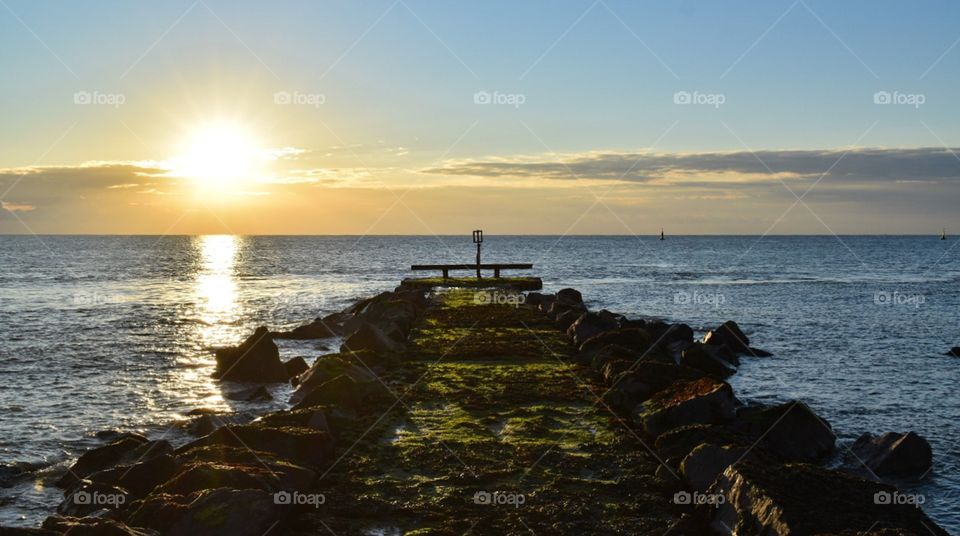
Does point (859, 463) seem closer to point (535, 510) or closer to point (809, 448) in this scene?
point (809, 448)

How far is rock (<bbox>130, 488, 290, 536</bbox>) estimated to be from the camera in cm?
988

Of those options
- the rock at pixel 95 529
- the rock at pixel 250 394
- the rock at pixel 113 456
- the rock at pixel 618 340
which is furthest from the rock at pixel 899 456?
the rock at pixel 250 394

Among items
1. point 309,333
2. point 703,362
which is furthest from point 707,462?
point 309,333

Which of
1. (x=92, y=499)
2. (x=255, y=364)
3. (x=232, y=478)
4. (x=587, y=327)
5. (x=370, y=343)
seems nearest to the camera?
(x=232, y=478)

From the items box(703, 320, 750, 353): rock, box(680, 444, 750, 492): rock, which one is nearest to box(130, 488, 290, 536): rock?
box(680, 444, 750, 492): rock

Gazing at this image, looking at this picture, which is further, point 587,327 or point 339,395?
point 587,327

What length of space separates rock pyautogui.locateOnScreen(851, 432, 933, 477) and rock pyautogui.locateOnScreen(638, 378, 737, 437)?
271 cm

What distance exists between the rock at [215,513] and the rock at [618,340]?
14.8 m

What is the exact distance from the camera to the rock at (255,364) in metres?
24.5

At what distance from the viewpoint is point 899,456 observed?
15.1 meters

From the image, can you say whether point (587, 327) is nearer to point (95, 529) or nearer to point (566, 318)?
point (566, 318)

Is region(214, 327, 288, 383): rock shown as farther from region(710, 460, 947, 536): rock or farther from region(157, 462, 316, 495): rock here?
region(710, 460, 947, 536): rock

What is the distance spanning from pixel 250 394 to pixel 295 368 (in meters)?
3.30

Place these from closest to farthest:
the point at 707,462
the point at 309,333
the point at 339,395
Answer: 1. the point at 707,462
2. the point at 339,395
3. the point at 309,333
